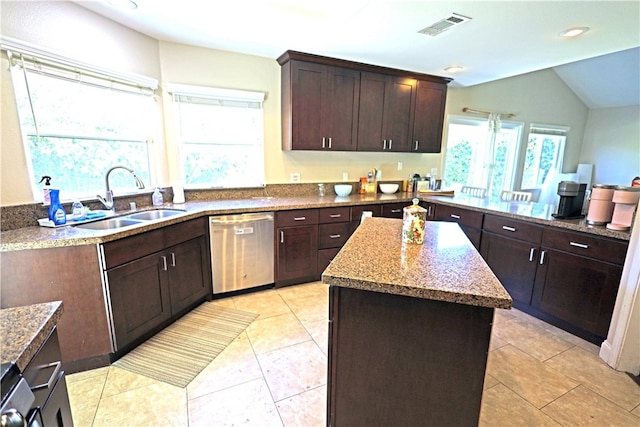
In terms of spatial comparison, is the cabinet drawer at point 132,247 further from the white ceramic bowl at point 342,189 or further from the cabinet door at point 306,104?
the white ceramic bowl at point 342,189

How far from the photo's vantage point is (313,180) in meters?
3.76

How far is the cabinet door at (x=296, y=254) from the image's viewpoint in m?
3.07

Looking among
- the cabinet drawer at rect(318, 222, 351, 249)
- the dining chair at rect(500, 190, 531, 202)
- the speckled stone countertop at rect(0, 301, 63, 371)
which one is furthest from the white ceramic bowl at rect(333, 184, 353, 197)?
the speckled stone countertop at rect(0, 301, 63, 371)

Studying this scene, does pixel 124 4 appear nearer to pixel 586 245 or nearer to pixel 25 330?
pixel 25 330

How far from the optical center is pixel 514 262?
277cm

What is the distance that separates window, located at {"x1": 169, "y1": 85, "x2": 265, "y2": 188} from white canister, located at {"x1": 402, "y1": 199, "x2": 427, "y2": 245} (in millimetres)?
2238

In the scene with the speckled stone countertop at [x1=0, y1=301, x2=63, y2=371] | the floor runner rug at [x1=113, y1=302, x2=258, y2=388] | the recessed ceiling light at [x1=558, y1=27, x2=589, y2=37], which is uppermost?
the recessed ceiling light at [x1=558, y1=27, x2=589, y2=37]

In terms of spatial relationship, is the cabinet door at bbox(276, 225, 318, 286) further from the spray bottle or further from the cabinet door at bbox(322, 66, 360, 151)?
the spray bottle

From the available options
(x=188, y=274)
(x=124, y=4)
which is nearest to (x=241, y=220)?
(x=188, y=274)

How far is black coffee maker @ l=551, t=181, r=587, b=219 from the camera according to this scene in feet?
8.11

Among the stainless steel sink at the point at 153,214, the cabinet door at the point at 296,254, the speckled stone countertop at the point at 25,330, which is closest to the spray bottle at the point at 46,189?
the stainless steel sink at the point at 153,214

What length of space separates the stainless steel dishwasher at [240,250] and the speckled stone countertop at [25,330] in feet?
5.97

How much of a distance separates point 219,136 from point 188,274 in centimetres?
152

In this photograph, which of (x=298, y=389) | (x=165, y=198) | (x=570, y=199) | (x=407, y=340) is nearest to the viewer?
(x=407, y=340)
